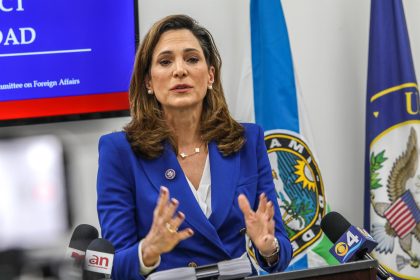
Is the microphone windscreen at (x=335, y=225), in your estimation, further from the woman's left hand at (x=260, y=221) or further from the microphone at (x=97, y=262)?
the microphone at (x=97, y=262)

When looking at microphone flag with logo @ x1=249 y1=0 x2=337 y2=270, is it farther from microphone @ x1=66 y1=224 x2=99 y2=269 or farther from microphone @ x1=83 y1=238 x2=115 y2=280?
microphone @ x1=83 y1=238 x2=115 y2=280

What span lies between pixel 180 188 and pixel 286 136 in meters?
1.54

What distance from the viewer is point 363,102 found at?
3891 mm

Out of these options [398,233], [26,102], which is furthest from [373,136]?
[26,102]

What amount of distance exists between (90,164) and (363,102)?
167 centimetres

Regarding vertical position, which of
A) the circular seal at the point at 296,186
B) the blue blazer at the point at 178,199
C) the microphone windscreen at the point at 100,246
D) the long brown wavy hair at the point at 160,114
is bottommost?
the circular seal at the point at 296,186

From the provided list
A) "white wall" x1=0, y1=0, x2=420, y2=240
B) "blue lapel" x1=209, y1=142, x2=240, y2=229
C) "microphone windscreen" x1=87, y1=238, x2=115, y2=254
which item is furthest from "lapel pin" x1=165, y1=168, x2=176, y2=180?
"white wall" x1=0, y1=0, x2=420, y2=240

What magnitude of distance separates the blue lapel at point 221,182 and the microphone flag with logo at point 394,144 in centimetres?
165

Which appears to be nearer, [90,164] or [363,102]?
[90,164]

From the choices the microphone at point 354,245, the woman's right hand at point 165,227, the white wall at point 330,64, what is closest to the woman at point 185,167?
the woman's right hand at point 165,227

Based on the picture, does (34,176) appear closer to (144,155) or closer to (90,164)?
(144,155)

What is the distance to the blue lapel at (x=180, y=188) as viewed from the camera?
1876mm

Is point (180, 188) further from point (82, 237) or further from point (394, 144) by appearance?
point (394, 144)

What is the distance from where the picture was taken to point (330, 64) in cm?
385
